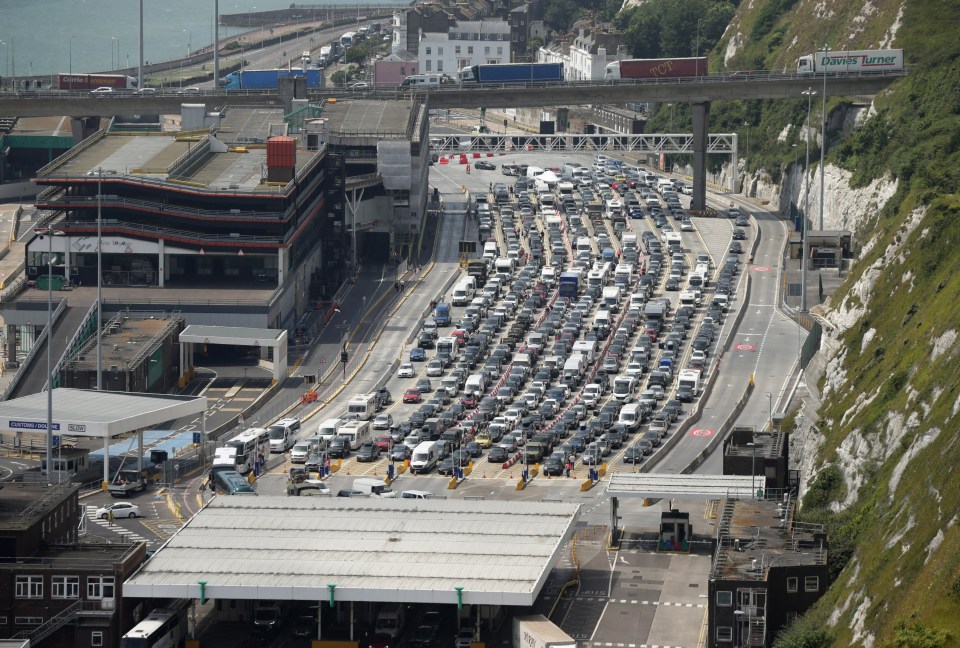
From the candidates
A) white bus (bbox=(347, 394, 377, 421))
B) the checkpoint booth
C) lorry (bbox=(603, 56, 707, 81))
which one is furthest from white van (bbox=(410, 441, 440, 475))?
lorry (bbox=(603, 56, 707, 81))

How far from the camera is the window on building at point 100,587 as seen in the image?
3526 inches

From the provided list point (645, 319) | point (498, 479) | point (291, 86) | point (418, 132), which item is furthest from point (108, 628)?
point (291, 86)

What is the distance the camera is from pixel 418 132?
557 ft

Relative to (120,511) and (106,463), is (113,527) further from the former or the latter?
(106,463)

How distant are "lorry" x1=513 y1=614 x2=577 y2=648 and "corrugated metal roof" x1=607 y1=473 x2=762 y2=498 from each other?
14.3 m

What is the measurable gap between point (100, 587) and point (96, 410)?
27819 mm

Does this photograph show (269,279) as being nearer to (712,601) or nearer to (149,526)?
(149,526)

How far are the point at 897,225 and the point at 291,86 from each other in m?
74.6

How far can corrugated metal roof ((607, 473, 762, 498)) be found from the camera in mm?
102375

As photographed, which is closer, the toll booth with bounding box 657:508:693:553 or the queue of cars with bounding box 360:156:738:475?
the toll booth with bounding box 657:508:693:553

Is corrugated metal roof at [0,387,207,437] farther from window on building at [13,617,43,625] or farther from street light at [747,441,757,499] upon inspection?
street light at [747,441,757,499]

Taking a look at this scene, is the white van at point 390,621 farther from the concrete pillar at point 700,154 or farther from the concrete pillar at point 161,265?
the concrete pillar at point 700,154

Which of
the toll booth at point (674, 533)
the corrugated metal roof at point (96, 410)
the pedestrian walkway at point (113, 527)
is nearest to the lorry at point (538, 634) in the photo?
the toll booth at point (674, 533)

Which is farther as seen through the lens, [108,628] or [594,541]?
[594,541]
